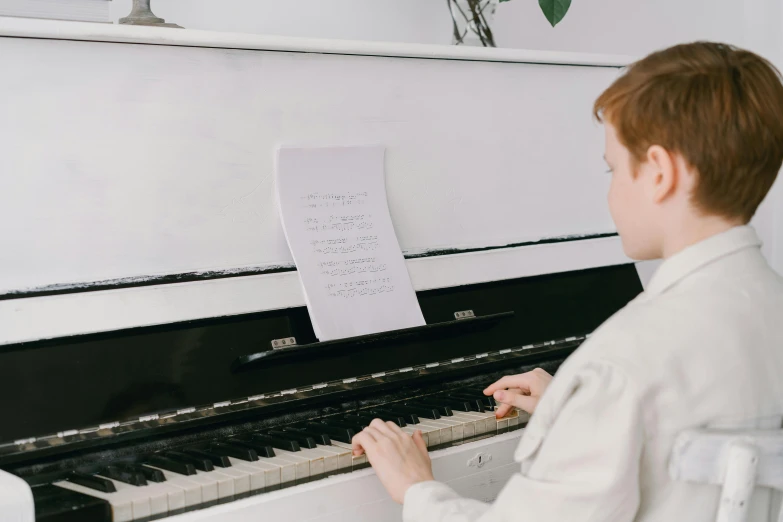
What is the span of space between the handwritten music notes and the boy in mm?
544

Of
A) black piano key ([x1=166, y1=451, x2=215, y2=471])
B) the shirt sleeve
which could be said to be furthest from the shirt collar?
black piano key ([x1=166, y1=451, x2=215, y2=471])

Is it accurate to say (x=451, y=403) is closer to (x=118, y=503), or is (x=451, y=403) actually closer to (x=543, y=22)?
(x=118, y=503)

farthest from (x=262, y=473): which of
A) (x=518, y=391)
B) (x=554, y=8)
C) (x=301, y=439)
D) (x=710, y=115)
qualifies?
(x=554, y=8)

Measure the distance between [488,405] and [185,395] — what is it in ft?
1.70

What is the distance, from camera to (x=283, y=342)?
1.44 m

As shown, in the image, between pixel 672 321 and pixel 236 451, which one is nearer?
pixel 672 321

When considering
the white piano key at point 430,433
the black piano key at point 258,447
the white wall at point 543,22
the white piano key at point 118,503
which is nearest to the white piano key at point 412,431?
the white piano key at point 430,433

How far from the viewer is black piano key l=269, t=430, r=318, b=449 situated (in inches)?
49.4

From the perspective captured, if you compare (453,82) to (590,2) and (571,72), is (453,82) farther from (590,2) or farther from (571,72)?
(590,2)

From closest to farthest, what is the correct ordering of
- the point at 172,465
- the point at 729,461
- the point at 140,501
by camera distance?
the point at 729,461, the point at 140,501, the point at 172,465

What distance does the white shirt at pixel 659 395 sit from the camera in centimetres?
84

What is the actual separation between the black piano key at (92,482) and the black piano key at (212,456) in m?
0.14

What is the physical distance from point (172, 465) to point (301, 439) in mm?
200

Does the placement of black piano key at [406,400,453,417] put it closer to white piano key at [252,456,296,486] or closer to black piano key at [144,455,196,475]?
white piano key at [252,456,296,486]
